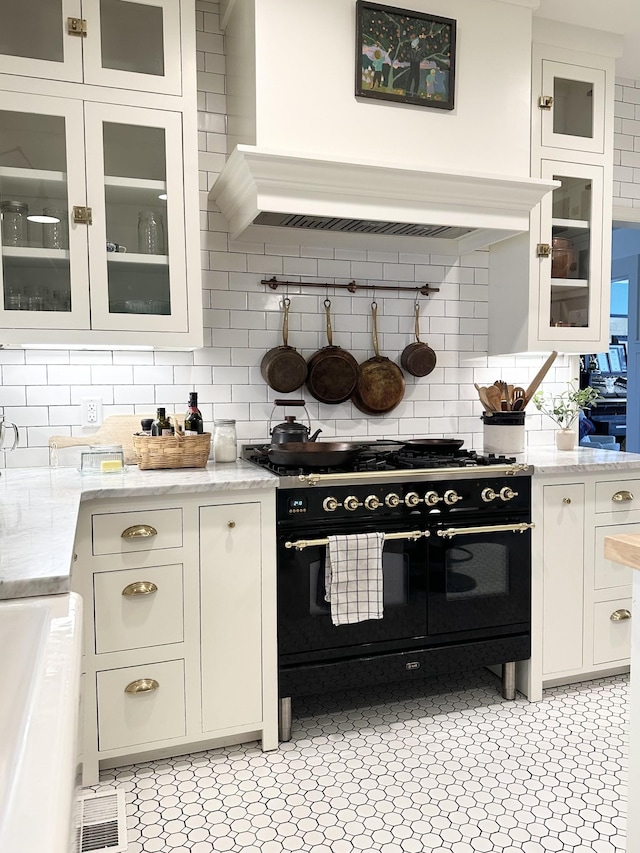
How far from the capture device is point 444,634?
2557 mm

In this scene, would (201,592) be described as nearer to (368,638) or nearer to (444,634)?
(368,638)

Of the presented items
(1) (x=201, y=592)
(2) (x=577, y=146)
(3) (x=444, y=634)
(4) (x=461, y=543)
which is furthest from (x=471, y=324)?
(1) (x=201, y=592)

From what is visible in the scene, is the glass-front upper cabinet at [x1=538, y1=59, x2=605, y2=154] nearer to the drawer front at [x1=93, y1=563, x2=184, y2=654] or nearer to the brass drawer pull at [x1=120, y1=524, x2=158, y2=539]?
the brass drawer pull at [x1=120, y1=524, x2=158, y2=539]

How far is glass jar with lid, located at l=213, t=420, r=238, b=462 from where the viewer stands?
8.80 ft

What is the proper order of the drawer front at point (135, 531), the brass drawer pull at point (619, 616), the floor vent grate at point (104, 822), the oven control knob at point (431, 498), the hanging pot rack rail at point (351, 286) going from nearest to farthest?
the floor vent grate at point (104, 822), the drawer front at point (135, 531), the oven control knob at point (431, 498), the brass drawer pull at point (619, 616), the hanging pot rack rail at point (351, 286)

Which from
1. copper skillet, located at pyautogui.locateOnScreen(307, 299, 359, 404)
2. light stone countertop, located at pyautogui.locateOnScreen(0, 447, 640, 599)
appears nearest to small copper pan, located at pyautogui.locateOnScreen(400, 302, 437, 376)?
copper skillet, located at pyautogui.locateOnScreen(307, 299, 359, 404)

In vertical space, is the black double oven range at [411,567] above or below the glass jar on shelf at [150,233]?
below

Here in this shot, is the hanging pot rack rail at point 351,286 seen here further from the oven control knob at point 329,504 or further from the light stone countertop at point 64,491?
the oven control knob at point 329,504

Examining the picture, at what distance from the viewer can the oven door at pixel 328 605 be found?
7.70 feet

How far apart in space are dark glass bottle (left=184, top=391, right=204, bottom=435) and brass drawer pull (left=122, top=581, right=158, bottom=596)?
0.67 m

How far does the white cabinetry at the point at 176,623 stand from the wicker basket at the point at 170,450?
0.33 meters

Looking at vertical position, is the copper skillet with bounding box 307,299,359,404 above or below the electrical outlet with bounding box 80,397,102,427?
above

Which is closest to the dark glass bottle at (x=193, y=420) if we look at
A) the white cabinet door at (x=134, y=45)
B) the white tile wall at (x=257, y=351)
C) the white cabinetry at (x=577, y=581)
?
the white tile wall at (x=257, y=351)

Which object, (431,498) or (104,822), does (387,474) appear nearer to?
(431,498)
